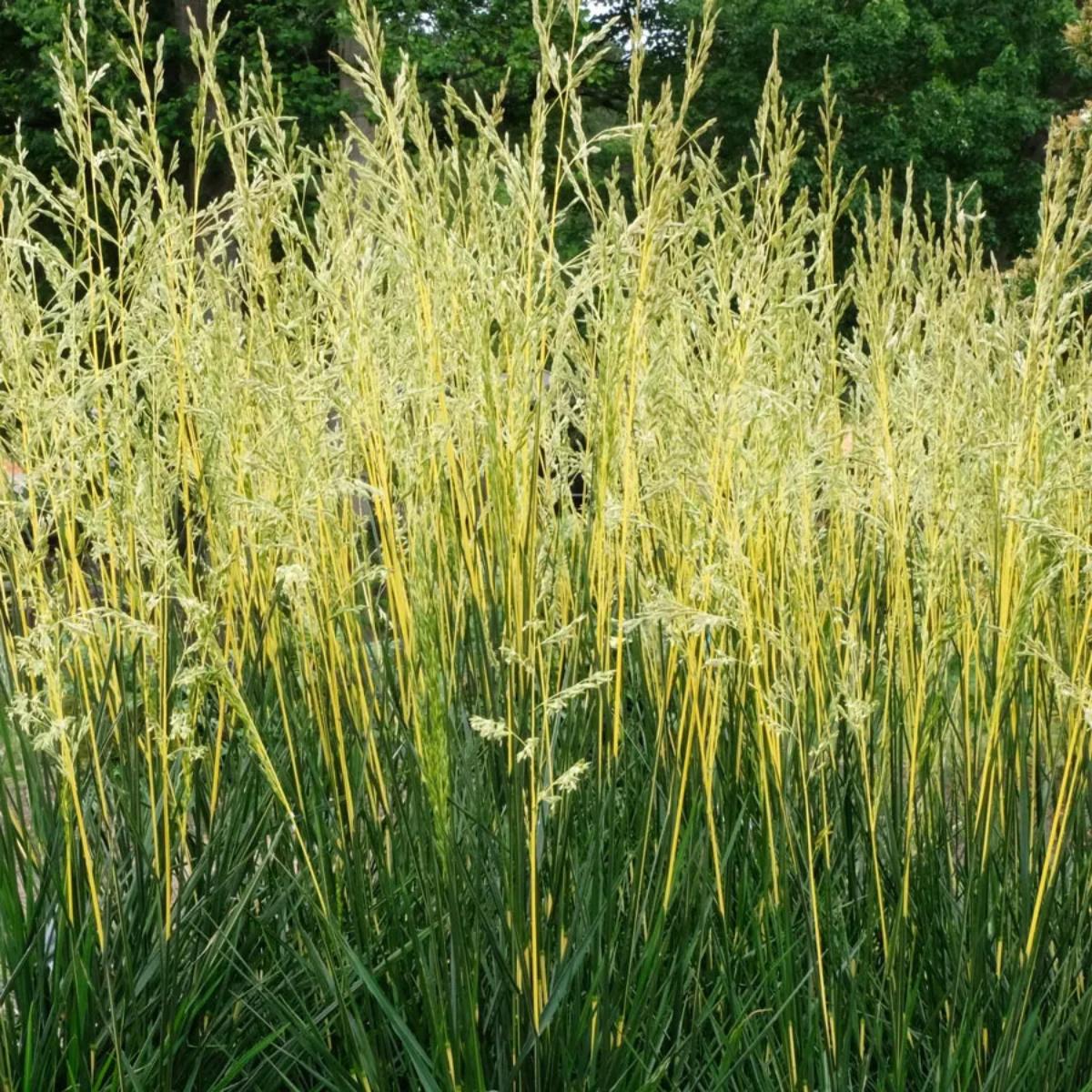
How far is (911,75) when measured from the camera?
17969mm

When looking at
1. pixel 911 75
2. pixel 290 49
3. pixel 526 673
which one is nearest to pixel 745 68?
pixel 911 75

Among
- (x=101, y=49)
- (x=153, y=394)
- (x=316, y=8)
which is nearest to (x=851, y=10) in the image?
(x=316, y=8)

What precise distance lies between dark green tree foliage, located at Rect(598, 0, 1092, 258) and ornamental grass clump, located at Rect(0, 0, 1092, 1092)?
14555 mm

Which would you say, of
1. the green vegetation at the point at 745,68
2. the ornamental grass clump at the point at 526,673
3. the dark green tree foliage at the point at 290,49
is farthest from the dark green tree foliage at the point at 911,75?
the ornamental grass clump at the point at 526,673

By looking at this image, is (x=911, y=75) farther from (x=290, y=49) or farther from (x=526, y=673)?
(x=526, y=673)

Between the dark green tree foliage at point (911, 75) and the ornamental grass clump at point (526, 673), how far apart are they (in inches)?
573

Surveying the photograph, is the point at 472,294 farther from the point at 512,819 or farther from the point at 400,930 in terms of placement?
the point at 400,930

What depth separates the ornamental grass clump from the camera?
73.0 inches

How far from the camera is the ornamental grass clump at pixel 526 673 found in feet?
6.08

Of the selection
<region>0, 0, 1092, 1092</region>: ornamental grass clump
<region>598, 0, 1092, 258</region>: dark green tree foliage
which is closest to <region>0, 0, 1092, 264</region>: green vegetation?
<region>598, 0, 1092, 258</region>: dark green tree foliage

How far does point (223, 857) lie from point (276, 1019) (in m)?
0.28

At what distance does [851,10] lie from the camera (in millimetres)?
17656

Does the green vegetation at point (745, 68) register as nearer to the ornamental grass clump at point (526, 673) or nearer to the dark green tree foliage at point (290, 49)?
the dark green tree foliage at point (290, 49)

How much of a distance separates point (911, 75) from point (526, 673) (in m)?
18.0
